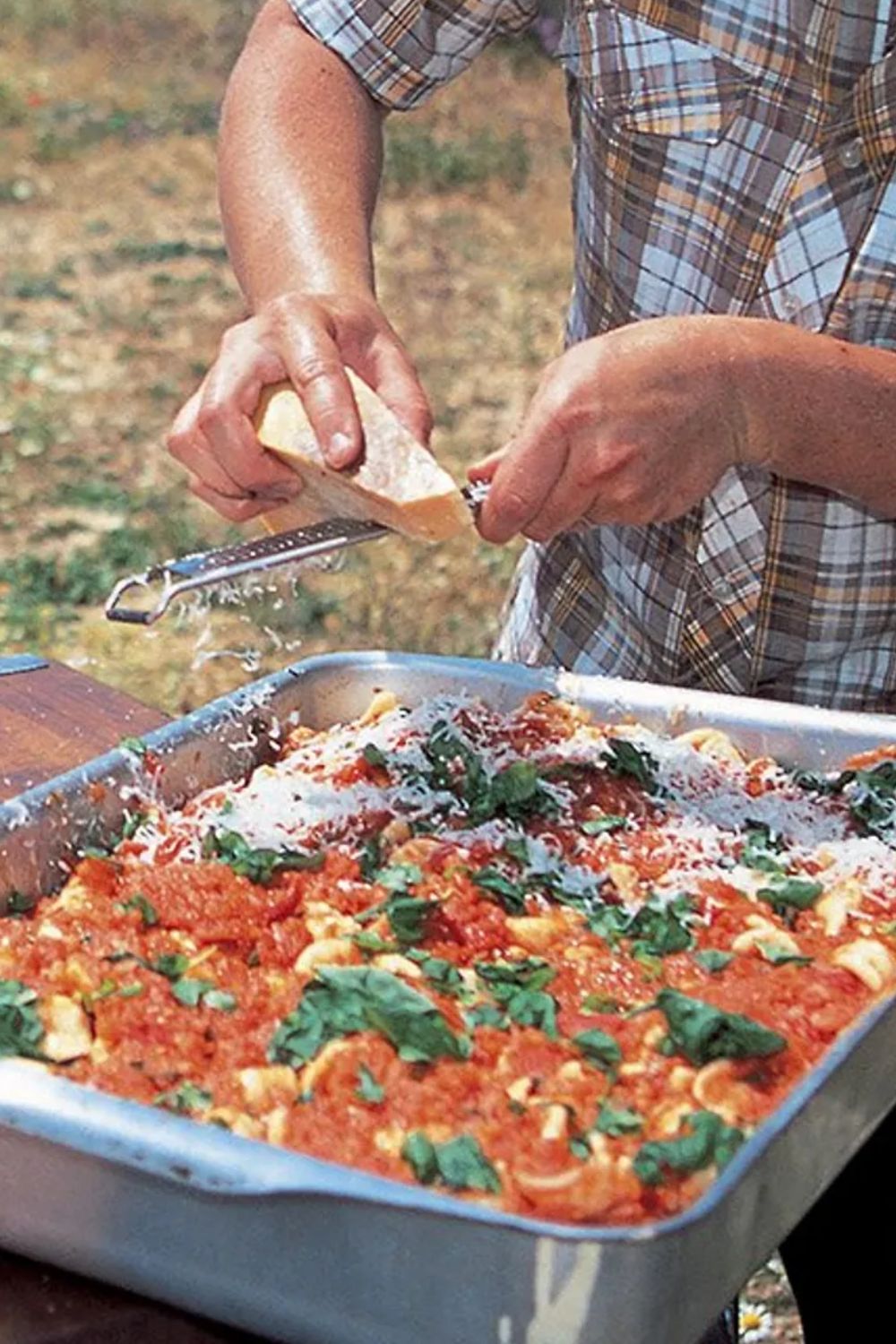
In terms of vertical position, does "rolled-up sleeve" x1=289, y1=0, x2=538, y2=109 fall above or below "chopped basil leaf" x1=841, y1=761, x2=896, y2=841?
above

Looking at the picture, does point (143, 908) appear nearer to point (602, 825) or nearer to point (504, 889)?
point (504, 889)

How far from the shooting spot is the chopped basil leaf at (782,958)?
177 centimetres

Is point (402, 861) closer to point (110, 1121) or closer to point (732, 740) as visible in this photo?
point (732, 740)

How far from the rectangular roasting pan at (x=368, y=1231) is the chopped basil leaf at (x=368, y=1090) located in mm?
166

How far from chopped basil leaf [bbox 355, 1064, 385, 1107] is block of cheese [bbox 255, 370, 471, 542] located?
0.63 metres

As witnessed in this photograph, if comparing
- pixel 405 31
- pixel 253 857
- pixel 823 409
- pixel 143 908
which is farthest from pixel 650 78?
pixel 143 908

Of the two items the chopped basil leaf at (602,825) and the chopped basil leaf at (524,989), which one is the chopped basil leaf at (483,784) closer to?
the chopped basil leaf at (602,825)

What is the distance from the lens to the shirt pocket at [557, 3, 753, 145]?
92.8 inches

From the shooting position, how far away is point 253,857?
1946 mm

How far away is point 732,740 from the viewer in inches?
87.7

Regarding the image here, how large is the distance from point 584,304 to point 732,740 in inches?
25.7

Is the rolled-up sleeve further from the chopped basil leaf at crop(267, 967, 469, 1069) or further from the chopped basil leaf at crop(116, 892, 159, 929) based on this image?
the chopped basil leaf at crop(267, 967, 469, 1069)

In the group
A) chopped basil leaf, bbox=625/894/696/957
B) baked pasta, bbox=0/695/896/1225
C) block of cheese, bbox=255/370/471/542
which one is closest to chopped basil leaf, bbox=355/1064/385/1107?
baked pasta, bbox=0/695/896/1225

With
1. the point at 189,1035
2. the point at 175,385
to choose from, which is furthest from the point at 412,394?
the point at 175,385
